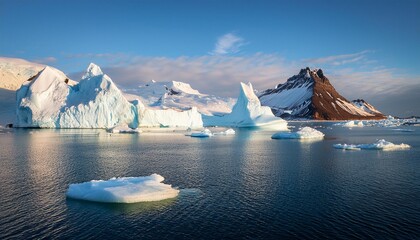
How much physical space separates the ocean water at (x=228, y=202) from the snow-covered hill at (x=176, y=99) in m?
76.7

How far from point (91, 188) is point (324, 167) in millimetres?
13852

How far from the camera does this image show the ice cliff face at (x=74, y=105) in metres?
57.9

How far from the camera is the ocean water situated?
10.0m

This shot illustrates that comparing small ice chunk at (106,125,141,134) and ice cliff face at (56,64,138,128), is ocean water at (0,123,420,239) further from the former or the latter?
ice cliff face at (56,64,138,128)

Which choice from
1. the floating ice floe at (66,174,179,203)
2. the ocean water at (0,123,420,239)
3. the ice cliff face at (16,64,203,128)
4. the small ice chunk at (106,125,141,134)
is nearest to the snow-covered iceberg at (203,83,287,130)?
the ice cliff face at (16,64,203,128)

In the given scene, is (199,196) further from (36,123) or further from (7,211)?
(36,123)

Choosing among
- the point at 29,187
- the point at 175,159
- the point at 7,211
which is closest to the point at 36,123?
the point at 175,159

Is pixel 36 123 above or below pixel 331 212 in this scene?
above

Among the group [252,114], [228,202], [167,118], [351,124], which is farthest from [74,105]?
[351,124]

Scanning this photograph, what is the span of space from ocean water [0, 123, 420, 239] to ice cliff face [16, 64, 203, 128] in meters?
35.8

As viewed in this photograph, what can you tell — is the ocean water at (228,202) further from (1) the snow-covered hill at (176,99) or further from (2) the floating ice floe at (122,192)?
(1) the snow-covered hill at (176,99)

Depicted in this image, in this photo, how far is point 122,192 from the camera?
12750 millimetres

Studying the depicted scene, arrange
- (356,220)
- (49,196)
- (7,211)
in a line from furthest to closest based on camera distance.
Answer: (49,196), (7,211), (356,220)

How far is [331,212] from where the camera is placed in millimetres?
11836
